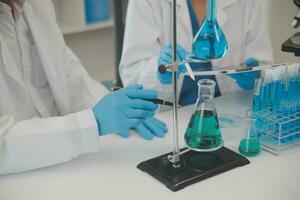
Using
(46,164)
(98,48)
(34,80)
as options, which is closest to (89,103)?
(34,80)

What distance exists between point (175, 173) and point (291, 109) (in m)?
0.39

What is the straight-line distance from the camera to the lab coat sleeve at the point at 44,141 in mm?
1062

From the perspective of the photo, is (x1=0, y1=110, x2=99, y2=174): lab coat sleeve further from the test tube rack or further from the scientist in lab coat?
the test tube rack

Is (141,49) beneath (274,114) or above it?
above

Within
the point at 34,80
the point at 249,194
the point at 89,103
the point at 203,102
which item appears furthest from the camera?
the point at 89,103

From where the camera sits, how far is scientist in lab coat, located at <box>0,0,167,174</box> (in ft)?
3.56

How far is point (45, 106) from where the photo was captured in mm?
1428

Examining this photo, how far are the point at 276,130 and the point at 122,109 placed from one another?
1.38 ft

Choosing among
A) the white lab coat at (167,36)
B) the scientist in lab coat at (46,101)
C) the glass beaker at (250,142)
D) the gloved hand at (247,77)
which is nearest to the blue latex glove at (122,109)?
the scientist in lab coat at (46,101)

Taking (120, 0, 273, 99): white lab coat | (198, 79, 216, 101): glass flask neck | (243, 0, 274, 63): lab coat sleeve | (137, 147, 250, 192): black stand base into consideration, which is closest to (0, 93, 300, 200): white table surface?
(137, 147, 250, 192): black stand base

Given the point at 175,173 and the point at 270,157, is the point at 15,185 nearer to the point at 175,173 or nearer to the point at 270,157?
the point at 175,173

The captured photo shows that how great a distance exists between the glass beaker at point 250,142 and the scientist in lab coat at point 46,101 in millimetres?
248

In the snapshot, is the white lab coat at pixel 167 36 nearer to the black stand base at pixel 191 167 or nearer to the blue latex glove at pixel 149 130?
the blue latex glove at pixel 149 130

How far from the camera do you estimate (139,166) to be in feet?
3.59
